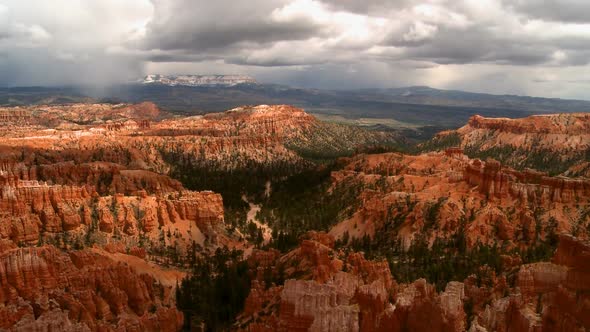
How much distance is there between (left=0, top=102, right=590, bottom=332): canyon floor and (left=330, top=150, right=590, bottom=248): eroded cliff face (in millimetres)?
204

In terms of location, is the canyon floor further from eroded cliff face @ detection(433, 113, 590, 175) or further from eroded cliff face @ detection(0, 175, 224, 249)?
eroded cliff face @ detection(433, 113, 590, 175)

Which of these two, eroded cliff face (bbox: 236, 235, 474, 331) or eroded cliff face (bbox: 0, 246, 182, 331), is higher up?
eroded cliff face (bbox: 236, 235, 474, 331)

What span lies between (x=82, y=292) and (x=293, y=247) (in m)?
24.6

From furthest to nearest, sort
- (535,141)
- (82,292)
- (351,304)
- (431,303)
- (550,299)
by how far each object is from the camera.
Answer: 1. (535,141)
2. (82,292)
3. (351,304)
4. (550,299)
5. (431,303)

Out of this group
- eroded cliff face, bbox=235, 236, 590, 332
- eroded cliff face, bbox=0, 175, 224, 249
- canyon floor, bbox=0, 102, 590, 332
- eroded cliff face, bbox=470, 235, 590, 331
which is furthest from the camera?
eroded cliff face, bbox=0, 175, 224, 249

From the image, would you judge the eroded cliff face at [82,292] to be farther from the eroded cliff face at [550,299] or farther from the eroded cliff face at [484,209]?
the eroded cliff face at [484,209]

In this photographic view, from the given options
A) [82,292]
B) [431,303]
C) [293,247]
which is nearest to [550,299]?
[431,303]

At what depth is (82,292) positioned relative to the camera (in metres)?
36.0

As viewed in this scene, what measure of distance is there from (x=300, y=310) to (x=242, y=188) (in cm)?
7034

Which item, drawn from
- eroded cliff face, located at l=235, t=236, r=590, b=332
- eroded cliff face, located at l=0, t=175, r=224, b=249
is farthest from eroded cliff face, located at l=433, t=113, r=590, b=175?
eroded cliff face, located at l=235, t=236, r=590, b=332

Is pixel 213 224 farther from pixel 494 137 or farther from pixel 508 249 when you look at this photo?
pixel 494 137

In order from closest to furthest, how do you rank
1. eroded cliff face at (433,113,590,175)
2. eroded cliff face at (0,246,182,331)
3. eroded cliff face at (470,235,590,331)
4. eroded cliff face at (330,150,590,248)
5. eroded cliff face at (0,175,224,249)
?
eroded cliff face at (470,235,590,331)
eroded cliff face at (0,246,182,331)
eroded cliff face at (330,150,590,248)
eroded cliff face at (0,175,224,249)
eroded cliff face at (433,113,590,175)

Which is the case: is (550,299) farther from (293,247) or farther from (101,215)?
(101,215)

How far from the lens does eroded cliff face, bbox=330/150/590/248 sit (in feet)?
175
